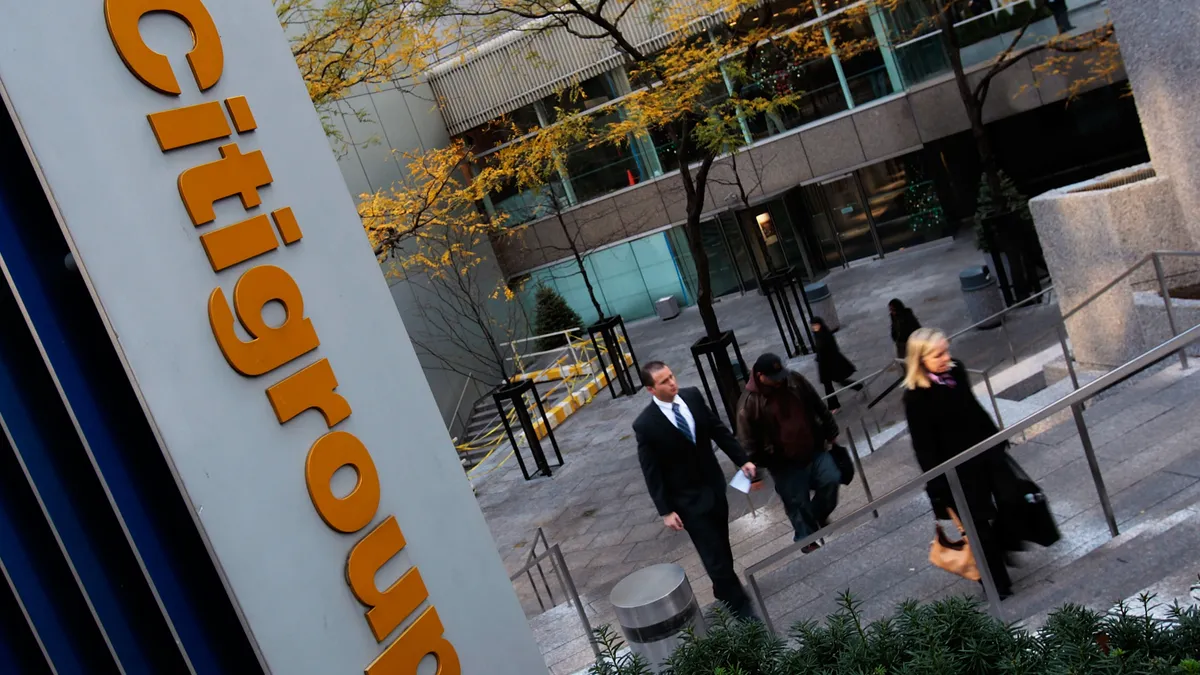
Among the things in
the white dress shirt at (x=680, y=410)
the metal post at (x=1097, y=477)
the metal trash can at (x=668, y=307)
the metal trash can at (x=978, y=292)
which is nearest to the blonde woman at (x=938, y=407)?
the metal post at (x=1097, y=477)

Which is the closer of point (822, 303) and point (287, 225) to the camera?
point (287, 225)

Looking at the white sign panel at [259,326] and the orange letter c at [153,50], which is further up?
the orange letter c at [153,50]

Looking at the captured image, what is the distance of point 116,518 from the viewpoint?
3219 millimetres

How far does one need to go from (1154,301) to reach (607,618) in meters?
6.04

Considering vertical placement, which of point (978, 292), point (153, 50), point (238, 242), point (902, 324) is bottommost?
point (978, 292)

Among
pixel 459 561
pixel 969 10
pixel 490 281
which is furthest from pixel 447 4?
pixel 490 281

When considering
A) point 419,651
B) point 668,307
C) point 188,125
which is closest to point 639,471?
point 419,651

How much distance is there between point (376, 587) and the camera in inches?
147

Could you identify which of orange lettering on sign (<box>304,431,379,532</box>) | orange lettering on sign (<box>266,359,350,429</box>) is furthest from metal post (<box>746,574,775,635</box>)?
orange lettering on sign (<box>266,359,350,429</box>)

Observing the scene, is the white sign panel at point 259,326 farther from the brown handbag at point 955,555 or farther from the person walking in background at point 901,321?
the person walking in background at point 901,321

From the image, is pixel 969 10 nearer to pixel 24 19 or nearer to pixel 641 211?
pixel 641 211

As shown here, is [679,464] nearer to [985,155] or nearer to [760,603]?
[760,603]

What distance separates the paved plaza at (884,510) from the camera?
17.6 ft

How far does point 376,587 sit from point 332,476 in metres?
0.45
